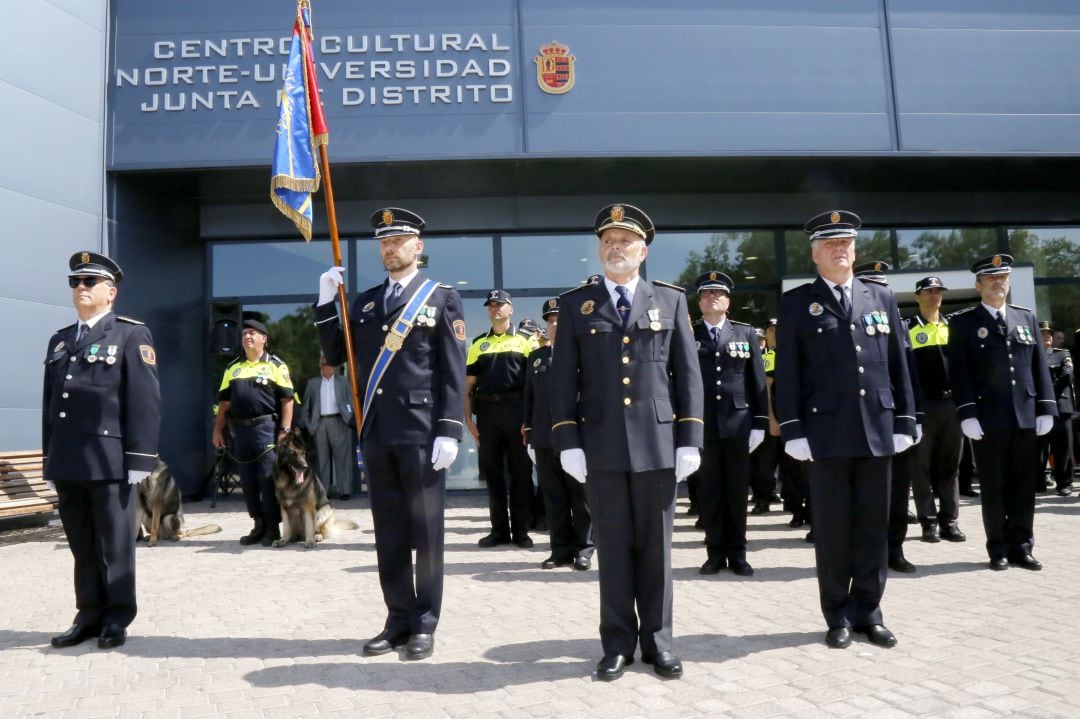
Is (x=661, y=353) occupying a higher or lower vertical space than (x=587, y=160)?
lower

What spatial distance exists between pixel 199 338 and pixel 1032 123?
12.2m

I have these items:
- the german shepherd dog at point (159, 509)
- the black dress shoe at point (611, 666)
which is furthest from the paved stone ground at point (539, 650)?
the german shepherd dog at point (159, 509)

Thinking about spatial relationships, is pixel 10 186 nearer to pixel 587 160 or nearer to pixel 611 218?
pixel 587 160

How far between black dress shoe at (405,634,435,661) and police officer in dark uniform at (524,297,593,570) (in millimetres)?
2430

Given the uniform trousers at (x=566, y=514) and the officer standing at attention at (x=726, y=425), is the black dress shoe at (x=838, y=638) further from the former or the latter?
the uniform trousers at (x=566, y=514)

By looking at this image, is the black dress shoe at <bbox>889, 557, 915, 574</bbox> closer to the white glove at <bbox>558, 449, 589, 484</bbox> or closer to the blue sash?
the white glove at <bbox>558, 449, 589, 484</bbox>

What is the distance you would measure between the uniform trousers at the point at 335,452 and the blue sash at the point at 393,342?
7689mm

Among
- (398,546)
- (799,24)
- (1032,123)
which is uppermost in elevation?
(799,24)

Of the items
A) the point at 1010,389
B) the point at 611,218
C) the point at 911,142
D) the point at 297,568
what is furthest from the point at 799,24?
the point at 297,568

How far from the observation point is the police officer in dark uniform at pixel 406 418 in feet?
13.8

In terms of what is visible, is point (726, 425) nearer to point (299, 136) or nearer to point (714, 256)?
point (299, 136)

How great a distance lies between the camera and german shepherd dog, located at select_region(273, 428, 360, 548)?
25.6 ft

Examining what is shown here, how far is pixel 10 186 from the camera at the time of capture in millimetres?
9289

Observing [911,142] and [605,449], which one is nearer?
[605,449]
